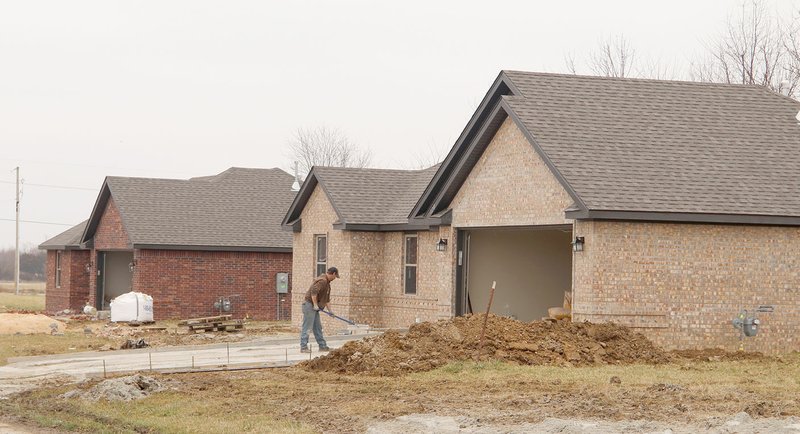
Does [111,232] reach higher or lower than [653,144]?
lower

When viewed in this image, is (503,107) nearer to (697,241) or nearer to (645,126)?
Result: (645,126)

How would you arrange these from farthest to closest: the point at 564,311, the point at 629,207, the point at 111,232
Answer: the point at 111,232 → the point at 564,311 → the point at 629,207

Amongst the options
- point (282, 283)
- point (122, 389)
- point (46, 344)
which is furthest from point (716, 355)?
point (282, 283)

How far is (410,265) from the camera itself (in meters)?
31.9

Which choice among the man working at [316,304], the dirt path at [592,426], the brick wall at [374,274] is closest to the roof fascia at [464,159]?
the brick wall at [374,274]

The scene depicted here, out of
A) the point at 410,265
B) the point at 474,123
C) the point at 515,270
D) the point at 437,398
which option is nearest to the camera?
the point at 437,398

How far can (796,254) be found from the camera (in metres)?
22.9

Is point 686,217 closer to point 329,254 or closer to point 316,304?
point 316,304

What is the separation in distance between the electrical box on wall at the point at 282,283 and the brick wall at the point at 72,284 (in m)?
9.02

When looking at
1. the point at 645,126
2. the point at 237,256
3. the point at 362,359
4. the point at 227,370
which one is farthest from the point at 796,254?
the point at 237,256

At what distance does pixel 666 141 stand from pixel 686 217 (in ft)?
8.48

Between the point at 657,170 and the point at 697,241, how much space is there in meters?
1.62

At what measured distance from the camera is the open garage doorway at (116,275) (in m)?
47.7

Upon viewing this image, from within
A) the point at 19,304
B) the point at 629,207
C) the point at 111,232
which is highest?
the point at 111,232
